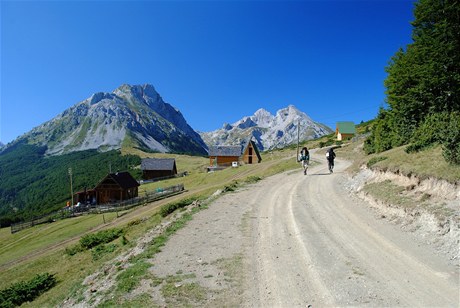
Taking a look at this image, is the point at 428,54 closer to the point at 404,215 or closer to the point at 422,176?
the point at 422,176

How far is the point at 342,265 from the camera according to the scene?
30.5ft

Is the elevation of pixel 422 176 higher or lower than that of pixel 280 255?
higher

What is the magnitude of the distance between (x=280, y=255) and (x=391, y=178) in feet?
37.6

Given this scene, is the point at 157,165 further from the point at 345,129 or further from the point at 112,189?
the point at 345,129

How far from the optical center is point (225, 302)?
755cm

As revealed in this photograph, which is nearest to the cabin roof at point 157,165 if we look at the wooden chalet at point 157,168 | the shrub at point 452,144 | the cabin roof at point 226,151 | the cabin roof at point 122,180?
the wooden chalet at point 157,168

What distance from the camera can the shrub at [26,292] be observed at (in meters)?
14.8

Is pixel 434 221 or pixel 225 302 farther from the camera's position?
pixel 434 221

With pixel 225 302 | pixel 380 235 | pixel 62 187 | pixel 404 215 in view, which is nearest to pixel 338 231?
pixel 380 235

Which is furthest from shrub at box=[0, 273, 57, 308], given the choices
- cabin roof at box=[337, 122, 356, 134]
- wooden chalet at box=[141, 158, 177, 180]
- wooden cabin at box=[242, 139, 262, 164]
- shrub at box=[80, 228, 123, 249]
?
cabin roof at box=[337, 122, 356, 134]

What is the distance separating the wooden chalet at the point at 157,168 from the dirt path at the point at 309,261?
302 feet

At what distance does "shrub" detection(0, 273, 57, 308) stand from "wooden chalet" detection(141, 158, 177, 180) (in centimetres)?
8978

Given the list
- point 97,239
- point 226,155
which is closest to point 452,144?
point 97,239

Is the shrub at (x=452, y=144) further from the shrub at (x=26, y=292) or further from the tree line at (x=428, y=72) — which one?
the shrub at (x=26, y=292)
